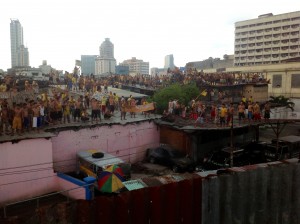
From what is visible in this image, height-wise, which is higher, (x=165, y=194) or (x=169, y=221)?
(x=165, y=194)

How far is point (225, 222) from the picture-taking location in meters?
10.3

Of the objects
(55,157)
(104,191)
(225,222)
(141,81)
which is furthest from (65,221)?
(141,81)

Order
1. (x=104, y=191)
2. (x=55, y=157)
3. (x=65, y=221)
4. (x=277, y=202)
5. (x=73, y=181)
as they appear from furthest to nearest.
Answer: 1. (x=55, y=157)
2. (x=73, y=181)
3. (x=104, y=191)
4. (x=277, y=202)
5. (x=65, y=221)

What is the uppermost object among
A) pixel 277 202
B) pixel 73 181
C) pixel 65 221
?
pixel 65 221

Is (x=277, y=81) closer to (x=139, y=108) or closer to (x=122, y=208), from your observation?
(x=139, y=108)

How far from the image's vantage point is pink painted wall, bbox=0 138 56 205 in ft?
53.4

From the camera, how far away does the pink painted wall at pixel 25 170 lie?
53.4 ft

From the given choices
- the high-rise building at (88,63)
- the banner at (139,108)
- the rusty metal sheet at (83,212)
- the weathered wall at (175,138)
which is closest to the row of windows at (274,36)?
the weathered wall at (175,138)

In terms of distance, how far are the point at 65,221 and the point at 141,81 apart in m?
31.7

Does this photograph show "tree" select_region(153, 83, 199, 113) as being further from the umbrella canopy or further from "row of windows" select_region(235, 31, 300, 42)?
"row of windows" select_region(235, 31, 300, 42)

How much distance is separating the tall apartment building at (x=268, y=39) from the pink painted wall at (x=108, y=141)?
6978 centimetres

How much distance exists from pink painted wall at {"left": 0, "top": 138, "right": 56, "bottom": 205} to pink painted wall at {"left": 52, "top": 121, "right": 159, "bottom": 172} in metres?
1.87

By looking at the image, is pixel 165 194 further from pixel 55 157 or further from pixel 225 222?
pixel 55 157

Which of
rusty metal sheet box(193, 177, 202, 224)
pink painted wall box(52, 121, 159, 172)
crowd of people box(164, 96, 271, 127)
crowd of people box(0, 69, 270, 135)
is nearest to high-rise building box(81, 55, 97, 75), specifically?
crowd of people box(0, 69, 270, 135)
